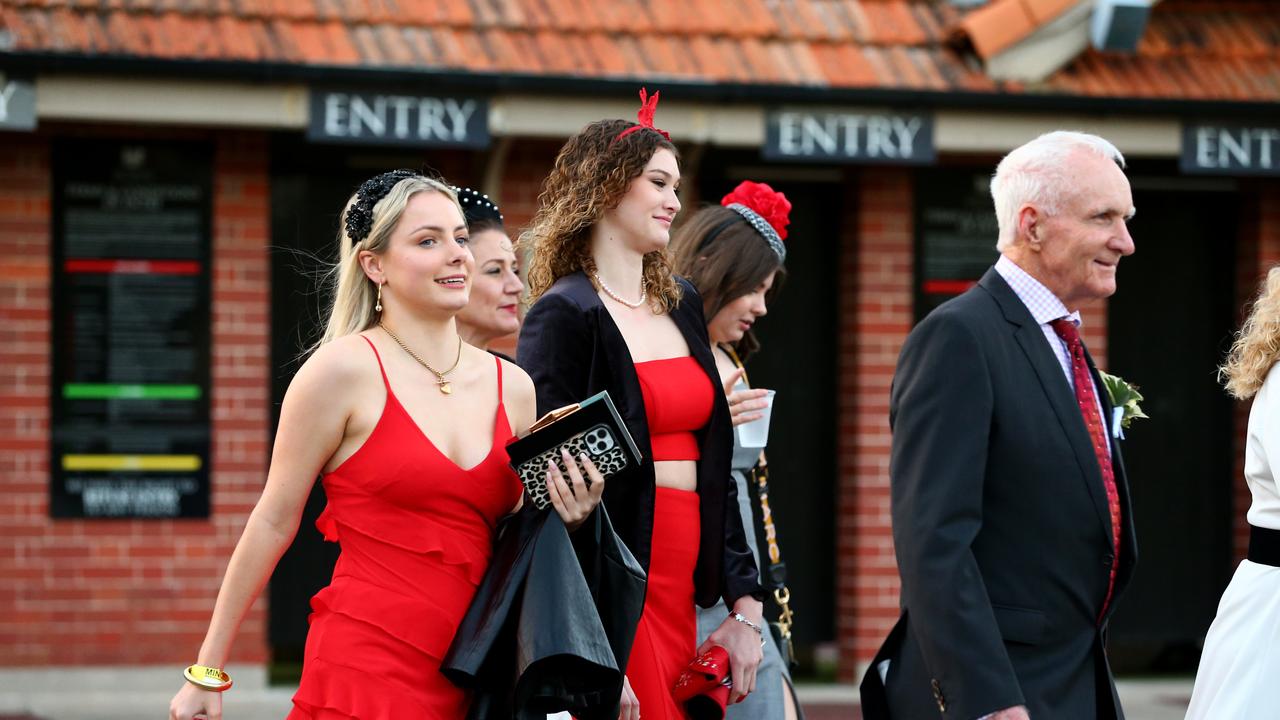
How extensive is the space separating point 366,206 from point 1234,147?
627cm

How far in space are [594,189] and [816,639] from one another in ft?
18.7

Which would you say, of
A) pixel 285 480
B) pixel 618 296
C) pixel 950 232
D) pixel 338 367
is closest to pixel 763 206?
pixel 618 296

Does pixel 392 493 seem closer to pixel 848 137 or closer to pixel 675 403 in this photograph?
pixel 675 403

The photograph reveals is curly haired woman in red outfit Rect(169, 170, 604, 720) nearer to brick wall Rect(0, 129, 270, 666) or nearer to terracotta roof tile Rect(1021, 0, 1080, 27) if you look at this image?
brick wall Rect(0, 129, 270, 666)

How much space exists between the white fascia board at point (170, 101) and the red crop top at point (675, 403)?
432 centimetres

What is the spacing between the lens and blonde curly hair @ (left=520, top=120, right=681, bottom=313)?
13.6 feet

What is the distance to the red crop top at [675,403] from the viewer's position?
13.4ft

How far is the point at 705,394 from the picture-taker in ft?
13.8

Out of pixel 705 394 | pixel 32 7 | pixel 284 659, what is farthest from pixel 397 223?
pixel 284 659

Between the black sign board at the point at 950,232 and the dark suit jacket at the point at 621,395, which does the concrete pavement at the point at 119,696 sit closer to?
the black sign board at the point at 950,232

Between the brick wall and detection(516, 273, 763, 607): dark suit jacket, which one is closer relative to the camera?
detection(516, 273, 763, 607): dark suit jacket

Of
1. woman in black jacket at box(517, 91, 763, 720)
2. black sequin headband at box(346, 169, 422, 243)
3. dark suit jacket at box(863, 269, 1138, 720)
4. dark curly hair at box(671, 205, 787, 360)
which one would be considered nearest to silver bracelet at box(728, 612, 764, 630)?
woman in black jacket at box(517, 91, 763, 720)

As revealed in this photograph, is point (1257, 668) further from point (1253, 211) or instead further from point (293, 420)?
point (1253, 211)

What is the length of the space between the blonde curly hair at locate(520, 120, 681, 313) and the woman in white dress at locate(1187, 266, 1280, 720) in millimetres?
1503
